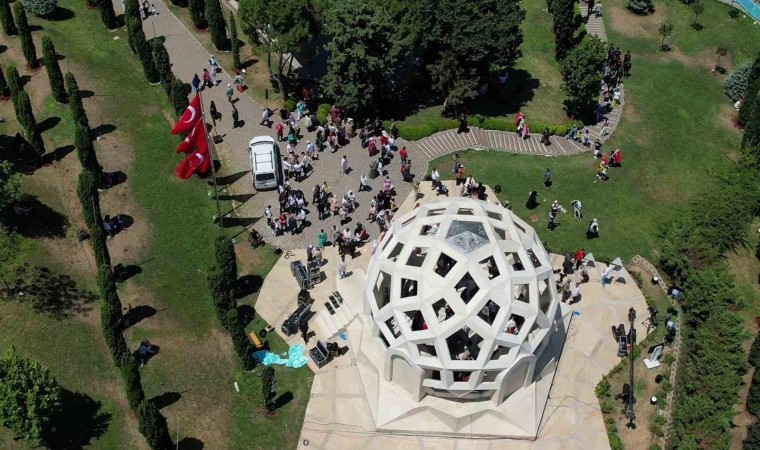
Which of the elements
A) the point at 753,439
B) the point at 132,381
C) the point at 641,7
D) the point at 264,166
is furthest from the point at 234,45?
the point at 753,439

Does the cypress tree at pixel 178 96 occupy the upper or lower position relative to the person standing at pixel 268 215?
upper

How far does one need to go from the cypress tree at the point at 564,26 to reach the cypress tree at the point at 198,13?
3256 centimetres

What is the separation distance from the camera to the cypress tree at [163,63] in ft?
200

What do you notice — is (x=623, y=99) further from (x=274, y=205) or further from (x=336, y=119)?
(x=274, y=205)

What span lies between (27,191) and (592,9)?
5602cm

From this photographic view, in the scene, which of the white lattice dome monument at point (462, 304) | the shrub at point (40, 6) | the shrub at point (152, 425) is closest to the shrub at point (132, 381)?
the shrub at point (152, 425)

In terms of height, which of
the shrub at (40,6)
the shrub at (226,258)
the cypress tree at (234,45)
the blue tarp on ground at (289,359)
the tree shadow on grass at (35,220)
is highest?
the shrub at (40,6)

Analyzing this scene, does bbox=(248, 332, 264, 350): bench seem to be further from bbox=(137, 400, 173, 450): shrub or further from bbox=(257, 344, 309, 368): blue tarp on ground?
bbox=(137, 400, 173, 450): shrub

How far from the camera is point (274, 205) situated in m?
54.8

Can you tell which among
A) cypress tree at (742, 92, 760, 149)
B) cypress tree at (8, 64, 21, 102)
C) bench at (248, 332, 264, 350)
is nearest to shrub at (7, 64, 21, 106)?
cypress tree at (8, 64, 21, 102)

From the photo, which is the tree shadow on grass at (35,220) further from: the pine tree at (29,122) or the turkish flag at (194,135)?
the turkish flag at (194,135)

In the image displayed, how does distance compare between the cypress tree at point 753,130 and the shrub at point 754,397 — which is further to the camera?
the cypress tree at point 753,130

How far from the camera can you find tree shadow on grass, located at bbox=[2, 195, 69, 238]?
51.2 meters

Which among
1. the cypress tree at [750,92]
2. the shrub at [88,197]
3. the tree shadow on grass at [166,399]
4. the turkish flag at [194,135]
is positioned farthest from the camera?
the cypress tree at [750,92]
